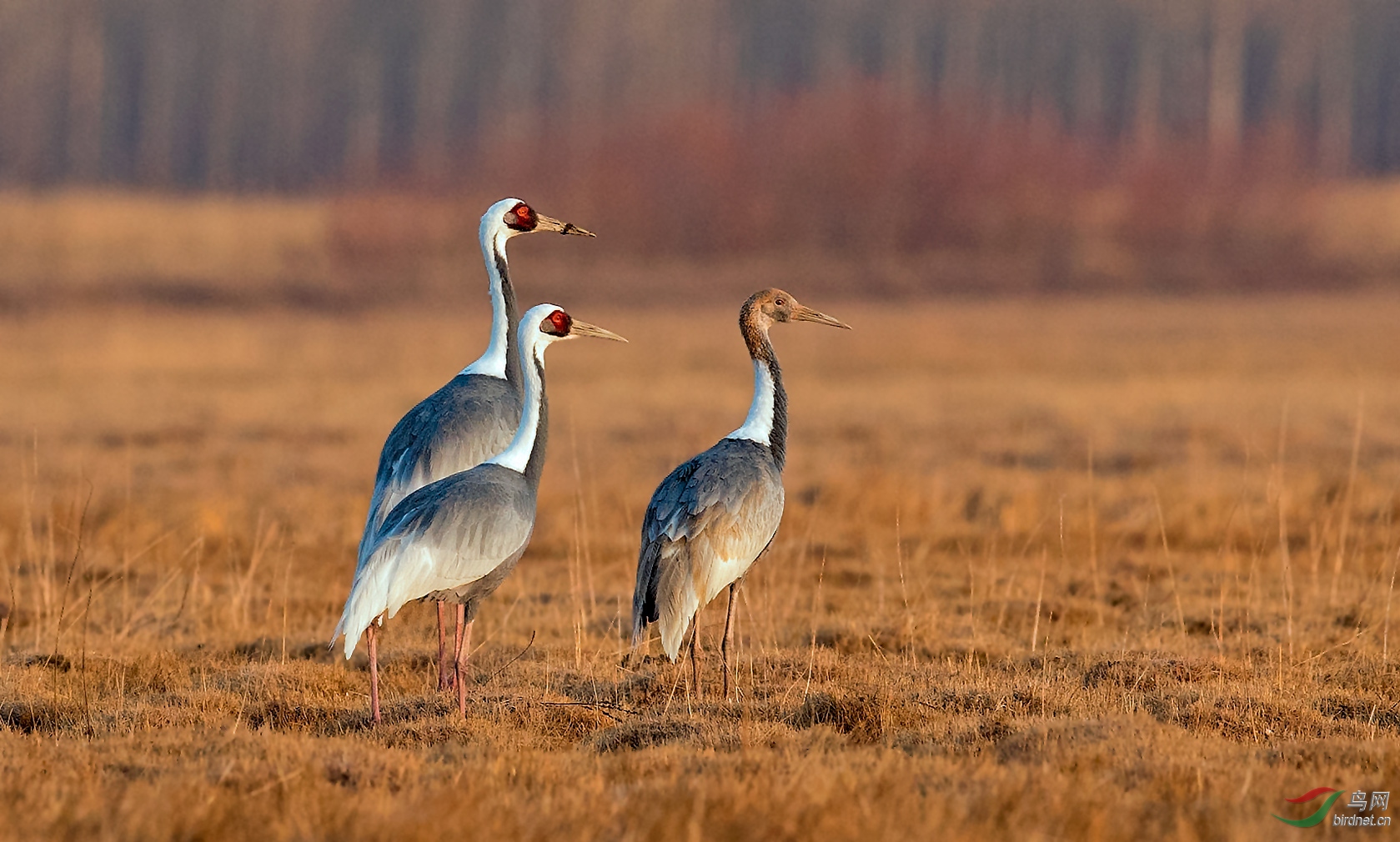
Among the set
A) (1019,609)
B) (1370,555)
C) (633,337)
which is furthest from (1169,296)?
(1019,609)

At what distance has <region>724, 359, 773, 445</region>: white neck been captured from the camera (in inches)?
289

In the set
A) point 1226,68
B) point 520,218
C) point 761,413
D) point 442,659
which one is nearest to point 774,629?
point 761,413

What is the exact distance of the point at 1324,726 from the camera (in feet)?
19.8

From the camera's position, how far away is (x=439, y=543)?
6324 mm

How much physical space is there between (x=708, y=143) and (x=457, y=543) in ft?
96.4

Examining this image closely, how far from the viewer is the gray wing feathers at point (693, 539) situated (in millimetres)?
6766

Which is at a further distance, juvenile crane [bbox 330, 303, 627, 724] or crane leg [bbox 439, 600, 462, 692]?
crane leg [bbox 439, 600, 462, 692]

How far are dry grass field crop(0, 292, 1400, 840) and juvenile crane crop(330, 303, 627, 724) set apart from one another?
1.25 ft

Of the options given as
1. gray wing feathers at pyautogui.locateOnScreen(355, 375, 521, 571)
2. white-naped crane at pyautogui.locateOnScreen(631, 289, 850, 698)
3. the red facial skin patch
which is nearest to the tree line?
gray wing feathers at pyautogui.locateOnScreen(355, 375, 521, 571)

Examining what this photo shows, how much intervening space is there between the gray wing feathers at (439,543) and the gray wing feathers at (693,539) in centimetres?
54

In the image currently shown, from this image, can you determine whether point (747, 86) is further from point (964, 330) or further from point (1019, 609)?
point (1019, 609)

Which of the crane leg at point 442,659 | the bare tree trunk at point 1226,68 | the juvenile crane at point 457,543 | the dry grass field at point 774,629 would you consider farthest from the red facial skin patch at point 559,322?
the bare tree trunk at point 1226,68

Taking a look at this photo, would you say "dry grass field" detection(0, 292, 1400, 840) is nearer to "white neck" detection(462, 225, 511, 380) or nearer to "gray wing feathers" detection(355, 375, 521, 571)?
"gray wing feathers" detection(355, 375, 521, 571)

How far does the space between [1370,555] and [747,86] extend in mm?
41144
